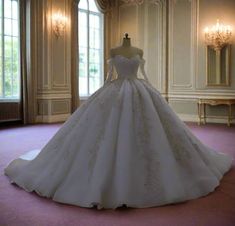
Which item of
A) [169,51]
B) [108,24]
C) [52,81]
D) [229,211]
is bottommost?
[229,211]

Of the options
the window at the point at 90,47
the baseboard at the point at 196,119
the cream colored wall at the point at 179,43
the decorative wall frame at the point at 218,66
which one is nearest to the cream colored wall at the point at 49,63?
the window at the point at 90,47

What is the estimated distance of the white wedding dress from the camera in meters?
2.61

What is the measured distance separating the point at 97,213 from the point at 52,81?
254 inches

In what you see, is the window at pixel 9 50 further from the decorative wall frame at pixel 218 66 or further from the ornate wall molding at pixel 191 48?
the decorative wall frame at pixel 218 66

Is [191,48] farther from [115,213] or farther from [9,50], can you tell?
[115,213]

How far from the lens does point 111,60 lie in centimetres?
350

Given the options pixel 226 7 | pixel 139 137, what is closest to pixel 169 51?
pixel 226 7

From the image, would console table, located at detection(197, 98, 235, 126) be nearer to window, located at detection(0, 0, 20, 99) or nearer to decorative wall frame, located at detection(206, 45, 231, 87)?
decorative wall frame, located at detection(206, 45, 231, 87)

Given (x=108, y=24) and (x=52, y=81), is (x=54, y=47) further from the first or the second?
(x=108, y=24)

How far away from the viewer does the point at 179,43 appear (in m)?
9.19

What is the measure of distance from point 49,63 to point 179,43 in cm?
327

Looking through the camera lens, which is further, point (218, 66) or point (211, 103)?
point (218, 66)

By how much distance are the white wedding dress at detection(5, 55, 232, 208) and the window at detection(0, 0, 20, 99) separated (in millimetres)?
4954

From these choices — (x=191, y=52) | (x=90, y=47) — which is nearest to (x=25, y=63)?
(x=90, y=47)
